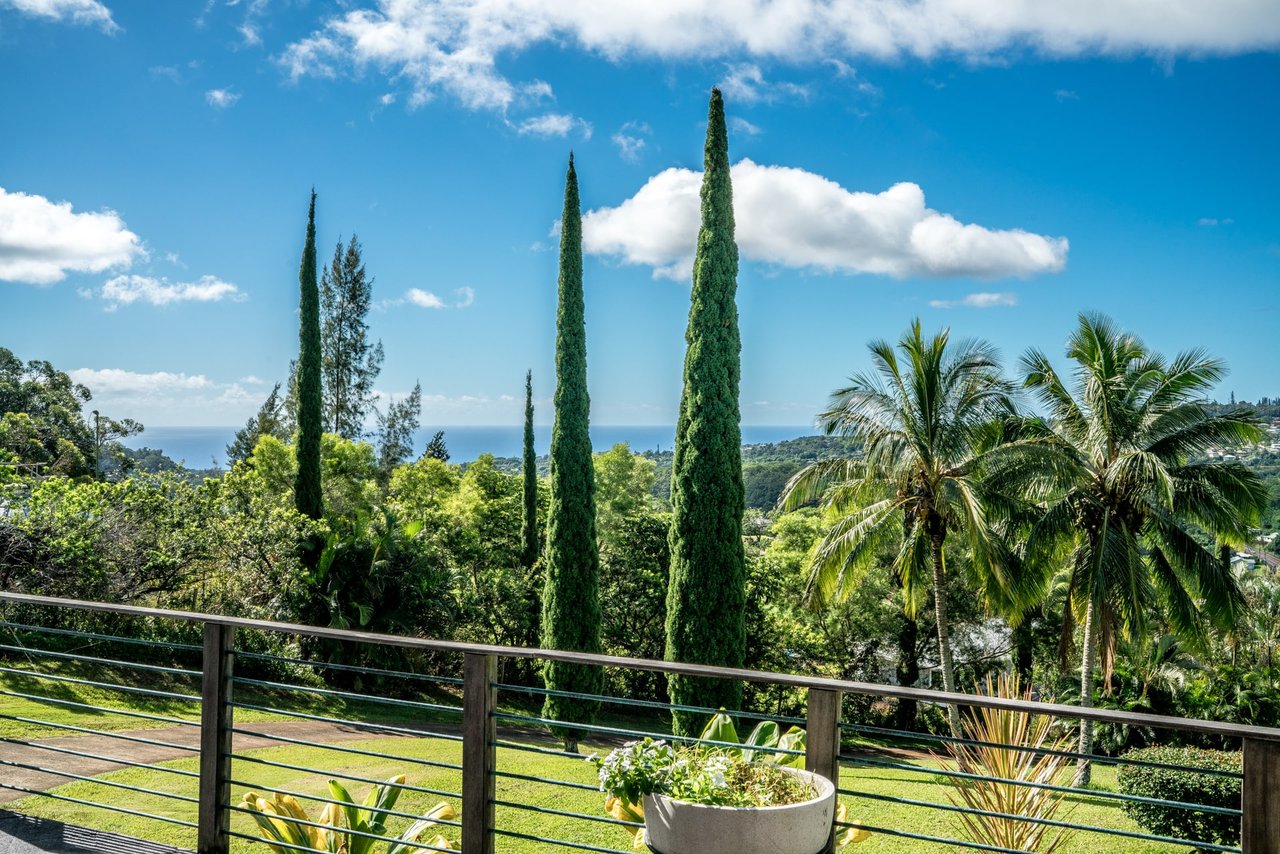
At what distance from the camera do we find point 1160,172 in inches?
1393

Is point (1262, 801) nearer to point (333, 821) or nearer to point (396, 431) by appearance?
point (333, 821)

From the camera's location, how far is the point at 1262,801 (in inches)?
74.3

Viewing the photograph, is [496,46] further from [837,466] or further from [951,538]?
[951,538]

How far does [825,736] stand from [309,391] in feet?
64.0

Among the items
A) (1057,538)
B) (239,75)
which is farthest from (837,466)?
(239,75)

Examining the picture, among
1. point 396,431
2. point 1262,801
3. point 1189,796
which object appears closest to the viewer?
point 1262,801

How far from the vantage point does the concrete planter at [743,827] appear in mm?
2076

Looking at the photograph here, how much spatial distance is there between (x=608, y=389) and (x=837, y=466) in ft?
24.1

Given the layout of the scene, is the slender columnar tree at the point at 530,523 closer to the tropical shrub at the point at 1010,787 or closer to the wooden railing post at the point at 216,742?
the tropical shrub at the point at 1010,787

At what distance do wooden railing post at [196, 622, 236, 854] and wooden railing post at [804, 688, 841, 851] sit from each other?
1.84 m

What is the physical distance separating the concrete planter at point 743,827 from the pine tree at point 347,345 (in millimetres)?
31319

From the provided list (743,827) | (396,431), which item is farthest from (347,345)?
(743,827)

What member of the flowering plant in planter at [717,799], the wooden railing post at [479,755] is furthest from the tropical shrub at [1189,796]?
the wooden railing post at [479,755]

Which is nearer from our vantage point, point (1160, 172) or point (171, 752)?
point (171, 752)
